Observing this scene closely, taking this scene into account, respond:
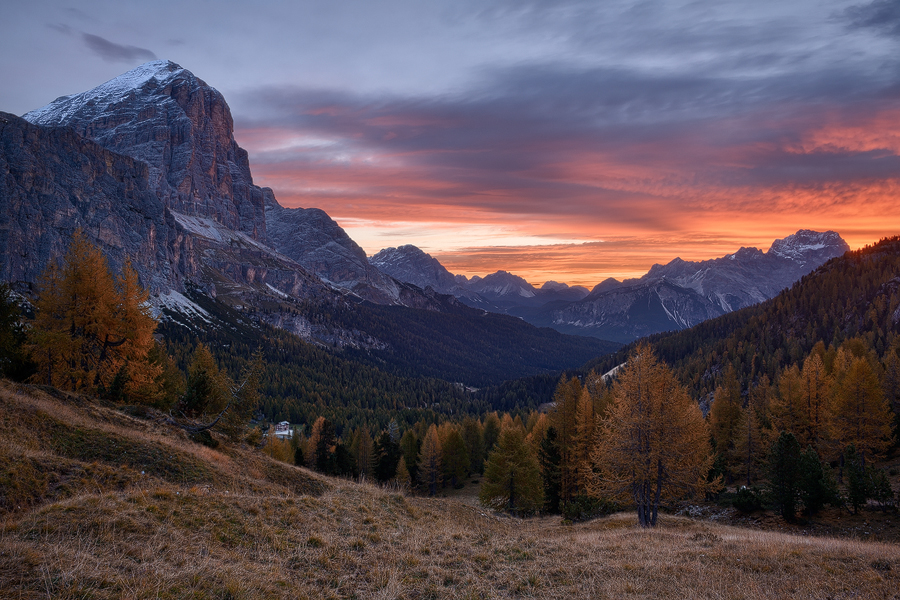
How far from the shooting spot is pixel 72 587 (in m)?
7.10

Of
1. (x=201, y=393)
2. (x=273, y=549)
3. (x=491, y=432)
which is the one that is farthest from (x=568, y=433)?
(x=273, y=549)

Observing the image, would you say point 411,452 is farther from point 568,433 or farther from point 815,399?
point 815,399

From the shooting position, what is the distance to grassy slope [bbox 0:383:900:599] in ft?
28.1

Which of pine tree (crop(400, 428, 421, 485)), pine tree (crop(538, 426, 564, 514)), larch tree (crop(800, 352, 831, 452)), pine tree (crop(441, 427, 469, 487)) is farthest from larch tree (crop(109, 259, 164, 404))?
larch tree (crop(800, 352, 831, 452))

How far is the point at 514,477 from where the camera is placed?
41906mm

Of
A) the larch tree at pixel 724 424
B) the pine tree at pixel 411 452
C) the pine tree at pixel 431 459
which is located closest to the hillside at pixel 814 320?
the larch tree at pixel 724 424

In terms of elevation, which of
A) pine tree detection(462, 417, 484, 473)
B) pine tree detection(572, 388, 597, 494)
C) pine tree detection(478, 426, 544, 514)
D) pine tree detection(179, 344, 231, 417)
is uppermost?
pine tree detection(179, 344, 231, 417)

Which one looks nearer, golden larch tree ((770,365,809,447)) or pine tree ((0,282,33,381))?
pine tree ((0,282,33,381))

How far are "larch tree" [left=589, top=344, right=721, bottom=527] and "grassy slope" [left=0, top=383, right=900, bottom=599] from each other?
7.53 meters

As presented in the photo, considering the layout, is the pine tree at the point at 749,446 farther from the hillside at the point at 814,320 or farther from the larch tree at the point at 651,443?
the hillside at the point at 814,320

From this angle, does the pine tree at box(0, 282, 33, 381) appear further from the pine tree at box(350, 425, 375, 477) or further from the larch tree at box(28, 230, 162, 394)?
the pine tree at box(350, 425, 375, 477)

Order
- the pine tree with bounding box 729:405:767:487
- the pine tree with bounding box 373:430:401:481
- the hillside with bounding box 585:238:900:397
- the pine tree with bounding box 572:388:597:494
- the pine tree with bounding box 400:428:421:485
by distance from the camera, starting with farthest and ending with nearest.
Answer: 1. the hillside with bounding box 585:238:900:397
2. the pine tree with bounding box 400:428:421:485
3. the pine tree with bounding box 373:430:401:481
4. the pine tree with bounding box 729:405:767:487
5. the pine tree with bounding box 572:388:597:494

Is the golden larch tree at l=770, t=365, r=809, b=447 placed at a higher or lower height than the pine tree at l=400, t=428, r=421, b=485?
higher

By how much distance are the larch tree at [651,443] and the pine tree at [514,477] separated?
50.3 ft
